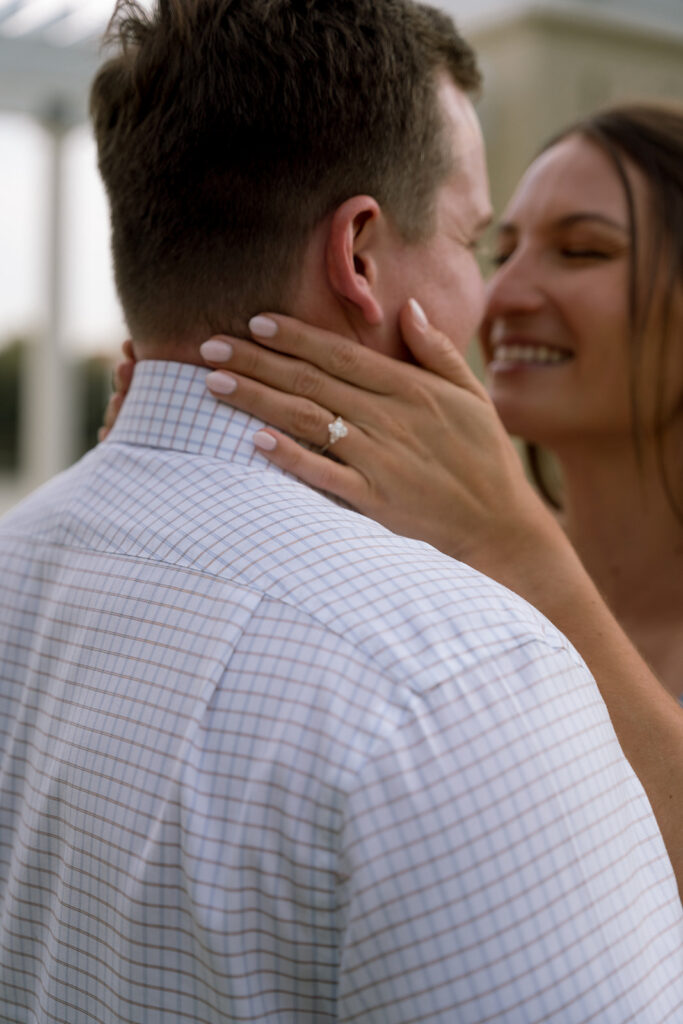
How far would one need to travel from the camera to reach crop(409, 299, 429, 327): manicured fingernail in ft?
3.93

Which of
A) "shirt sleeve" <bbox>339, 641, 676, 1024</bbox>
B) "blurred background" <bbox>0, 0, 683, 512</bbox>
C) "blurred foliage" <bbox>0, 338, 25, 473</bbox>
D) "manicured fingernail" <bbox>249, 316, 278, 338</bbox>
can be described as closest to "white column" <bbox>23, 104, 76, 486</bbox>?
"blurred background" <bbox>0, 0, 683, 512</bbox>

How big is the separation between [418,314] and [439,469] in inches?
7.7

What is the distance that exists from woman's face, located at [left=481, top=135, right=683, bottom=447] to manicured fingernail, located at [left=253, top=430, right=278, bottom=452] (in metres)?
0.97

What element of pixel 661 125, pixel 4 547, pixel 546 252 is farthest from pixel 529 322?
pixel 4 547

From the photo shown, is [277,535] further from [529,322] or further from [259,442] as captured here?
[529,322]

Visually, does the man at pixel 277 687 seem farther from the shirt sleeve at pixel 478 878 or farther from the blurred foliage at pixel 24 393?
the blurred foliage at pixel 24 393

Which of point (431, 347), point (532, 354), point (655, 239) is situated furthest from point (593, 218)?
point (431, 347)

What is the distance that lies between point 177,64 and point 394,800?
757 mm

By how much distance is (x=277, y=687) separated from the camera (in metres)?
0.83

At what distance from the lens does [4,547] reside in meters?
1.15

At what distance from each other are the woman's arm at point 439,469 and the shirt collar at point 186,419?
0.05ft

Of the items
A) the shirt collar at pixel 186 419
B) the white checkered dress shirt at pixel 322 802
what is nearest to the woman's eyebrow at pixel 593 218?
the shirt collar at pixel 186 419

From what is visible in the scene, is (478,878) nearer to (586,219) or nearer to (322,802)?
(322,802)

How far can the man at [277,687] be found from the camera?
2.58 ft
